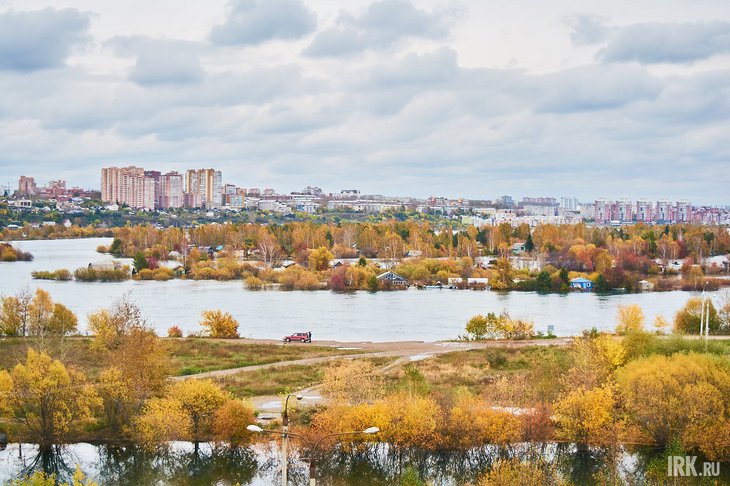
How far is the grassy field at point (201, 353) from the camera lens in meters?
18.1

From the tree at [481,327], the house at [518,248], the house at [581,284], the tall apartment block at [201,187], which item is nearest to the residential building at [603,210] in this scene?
the tall apartment block at [201,187]

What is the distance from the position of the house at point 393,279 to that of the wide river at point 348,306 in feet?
3.72

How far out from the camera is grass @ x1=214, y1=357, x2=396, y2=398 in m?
16.0

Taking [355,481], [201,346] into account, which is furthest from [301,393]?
[201,346]

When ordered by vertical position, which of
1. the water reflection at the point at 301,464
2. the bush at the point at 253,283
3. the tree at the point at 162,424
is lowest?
the water reflection at the point at 301,464

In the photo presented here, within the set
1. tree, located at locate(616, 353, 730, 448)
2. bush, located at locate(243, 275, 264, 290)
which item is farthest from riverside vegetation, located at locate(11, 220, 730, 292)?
tree, located at locate(616, 353, 730, 448)

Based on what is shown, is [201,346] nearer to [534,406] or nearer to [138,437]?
[138,437]

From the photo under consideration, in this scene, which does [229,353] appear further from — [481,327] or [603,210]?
[603,210]

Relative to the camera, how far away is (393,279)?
41.5 metres

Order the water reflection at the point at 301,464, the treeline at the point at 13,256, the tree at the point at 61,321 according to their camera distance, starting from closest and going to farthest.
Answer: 1. the water reflection at the point at 301,464
2. the tree at the point at 61,321
3. the treeline at the point at 13,256

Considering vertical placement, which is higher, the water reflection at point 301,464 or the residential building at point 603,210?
the residential building at point 603,210

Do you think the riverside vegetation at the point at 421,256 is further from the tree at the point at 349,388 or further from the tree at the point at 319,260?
the tree at the point at 349,388

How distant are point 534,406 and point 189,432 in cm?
547

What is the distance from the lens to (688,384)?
1313cm
